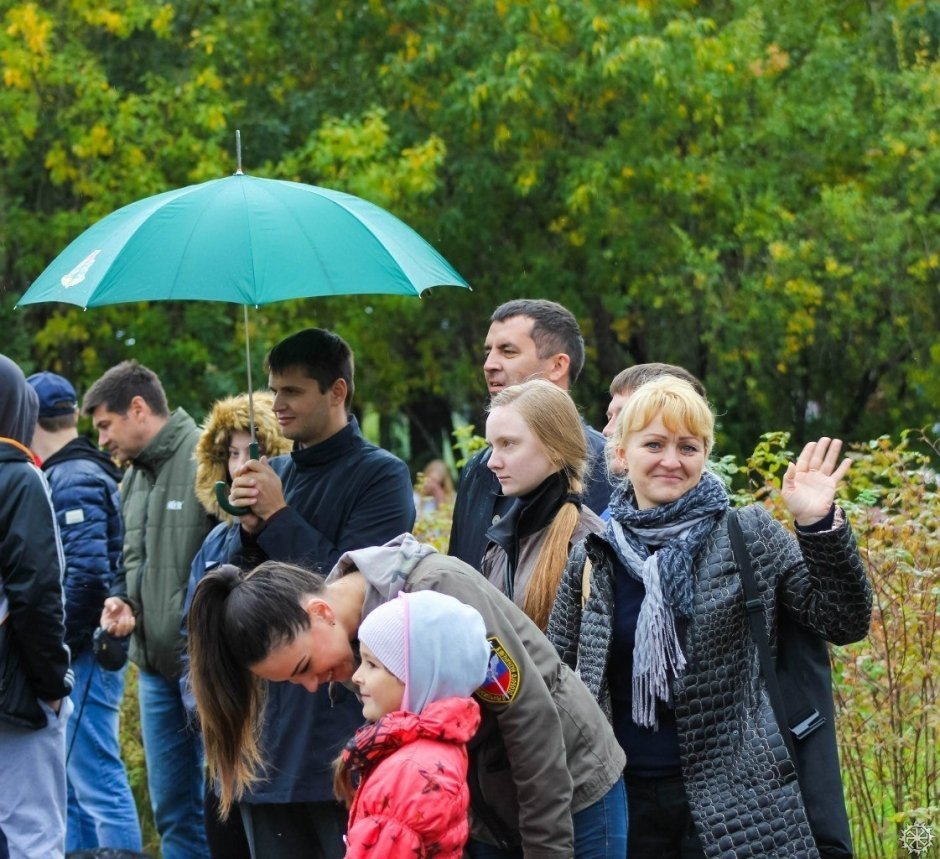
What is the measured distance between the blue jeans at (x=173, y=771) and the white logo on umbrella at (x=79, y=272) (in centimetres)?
187

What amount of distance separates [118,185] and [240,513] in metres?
11.3

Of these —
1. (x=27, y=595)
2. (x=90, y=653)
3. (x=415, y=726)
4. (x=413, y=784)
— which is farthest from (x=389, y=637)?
(x=90, y=653)

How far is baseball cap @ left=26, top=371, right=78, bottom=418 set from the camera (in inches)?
266

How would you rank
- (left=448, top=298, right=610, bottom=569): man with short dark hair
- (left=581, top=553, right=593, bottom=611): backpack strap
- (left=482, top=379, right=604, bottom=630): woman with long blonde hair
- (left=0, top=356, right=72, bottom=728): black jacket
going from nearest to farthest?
(left=581, top=553, right=593, bottom=611): backpack strap → (left=482, top=379, right=604, bottom=630): woman with long blonde hair → (left=0, top=356, right=72, bottom=728): black jacket → (left=448, top=298, right=610, bottom=569): man with short dark hair

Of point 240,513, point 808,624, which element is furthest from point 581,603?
→ point 240,513

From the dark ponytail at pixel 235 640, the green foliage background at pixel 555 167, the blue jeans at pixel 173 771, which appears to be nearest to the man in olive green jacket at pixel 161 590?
the blue jeans at pixel 173 771

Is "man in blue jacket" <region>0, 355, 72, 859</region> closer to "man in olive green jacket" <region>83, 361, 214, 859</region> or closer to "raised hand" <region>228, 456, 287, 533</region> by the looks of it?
"raised hand" <region>228, 456, 287, 533</region>

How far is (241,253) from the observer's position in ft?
15.1

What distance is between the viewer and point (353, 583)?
3402mm

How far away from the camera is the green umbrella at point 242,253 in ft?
15.0

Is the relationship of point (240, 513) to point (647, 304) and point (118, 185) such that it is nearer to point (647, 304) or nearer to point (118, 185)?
point (118, 185)

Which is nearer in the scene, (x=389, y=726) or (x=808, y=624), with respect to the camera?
(x=389, y=726)

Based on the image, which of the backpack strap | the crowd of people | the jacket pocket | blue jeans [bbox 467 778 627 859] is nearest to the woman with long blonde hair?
the crowd of people

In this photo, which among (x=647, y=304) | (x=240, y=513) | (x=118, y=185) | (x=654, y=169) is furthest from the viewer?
(x=647, y=304)
